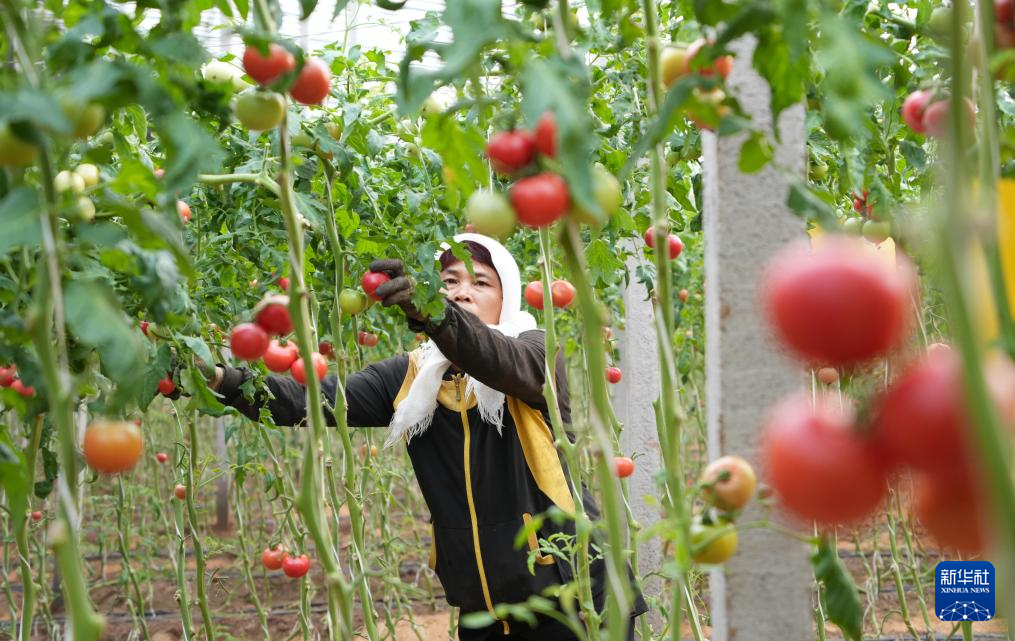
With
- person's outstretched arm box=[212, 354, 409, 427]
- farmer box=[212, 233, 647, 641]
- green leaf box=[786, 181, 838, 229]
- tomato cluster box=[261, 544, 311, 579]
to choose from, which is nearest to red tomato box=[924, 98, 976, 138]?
green leaf box=[786, 181, 838, 229]

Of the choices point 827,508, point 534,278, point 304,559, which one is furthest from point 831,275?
point 534,278

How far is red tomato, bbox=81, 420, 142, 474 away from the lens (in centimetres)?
77

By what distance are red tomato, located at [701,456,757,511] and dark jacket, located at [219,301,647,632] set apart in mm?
1142

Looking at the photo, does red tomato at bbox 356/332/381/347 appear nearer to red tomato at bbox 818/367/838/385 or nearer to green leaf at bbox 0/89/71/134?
red tomato at bbox 818/367/838/385

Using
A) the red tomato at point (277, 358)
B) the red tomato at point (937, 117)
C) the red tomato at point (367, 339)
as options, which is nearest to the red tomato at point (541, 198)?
the red tomato at point (937, 117)

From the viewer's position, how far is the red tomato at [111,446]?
768 mm

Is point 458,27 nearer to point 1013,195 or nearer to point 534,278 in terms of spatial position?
point 1013,195

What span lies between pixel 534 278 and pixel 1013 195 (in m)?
3.15

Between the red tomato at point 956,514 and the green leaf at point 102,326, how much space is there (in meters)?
0.54

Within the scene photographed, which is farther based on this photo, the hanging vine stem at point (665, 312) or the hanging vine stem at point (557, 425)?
the hanging vine stem at point (557, 425)

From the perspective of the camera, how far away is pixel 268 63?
2.57ft

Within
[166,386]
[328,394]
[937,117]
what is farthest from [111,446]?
[328,394]

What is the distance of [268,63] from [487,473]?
4.75 feet

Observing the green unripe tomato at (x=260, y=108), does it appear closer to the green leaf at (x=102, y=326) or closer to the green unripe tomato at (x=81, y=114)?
the green unripe tomato at (x=81, y=114)
